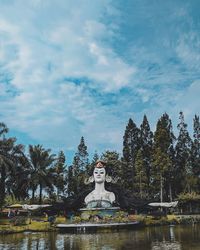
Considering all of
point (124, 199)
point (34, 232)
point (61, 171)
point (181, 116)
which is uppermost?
point (181, 116)

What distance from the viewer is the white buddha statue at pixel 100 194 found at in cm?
3359

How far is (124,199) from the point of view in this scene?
35125 millimetres

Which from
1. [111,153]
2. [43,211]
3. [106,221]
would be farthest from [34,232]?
[111,153]

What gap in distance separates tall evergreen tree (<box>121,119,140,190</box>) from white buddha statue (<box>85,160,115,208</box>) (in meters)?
17.4

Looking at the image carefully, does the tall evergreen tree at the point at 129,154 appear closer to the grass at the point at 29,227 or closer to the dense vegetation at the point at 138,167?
the dense vegetation at the point at 138,167

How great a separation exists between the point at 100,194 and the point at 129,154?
19.6 m

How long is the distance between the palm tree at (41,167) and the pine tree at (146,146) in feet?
45.2

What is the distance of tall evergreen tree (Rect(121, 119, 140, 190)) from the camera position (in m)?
53.1

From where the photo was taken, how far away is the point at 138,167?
49062 mm

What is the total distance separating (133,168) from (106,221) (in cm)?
2666

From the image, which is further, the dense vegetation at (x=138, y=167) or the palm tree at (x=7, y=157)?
the dense vegetation at (x=138, y=167)

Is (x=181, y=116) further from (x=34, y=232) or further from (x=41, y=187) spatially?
(x=34, y=232)

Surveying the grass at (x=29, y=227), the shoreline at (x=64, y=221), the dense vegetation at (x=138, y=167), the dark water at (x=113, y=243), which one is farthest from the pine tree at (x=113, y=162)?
the dark water at (x=113, y=243)

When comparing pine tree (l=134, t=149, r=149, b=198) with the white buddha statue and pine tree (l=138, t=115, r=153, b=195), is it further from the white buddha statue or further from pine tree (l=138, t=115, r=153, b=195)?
the white buddha statue
